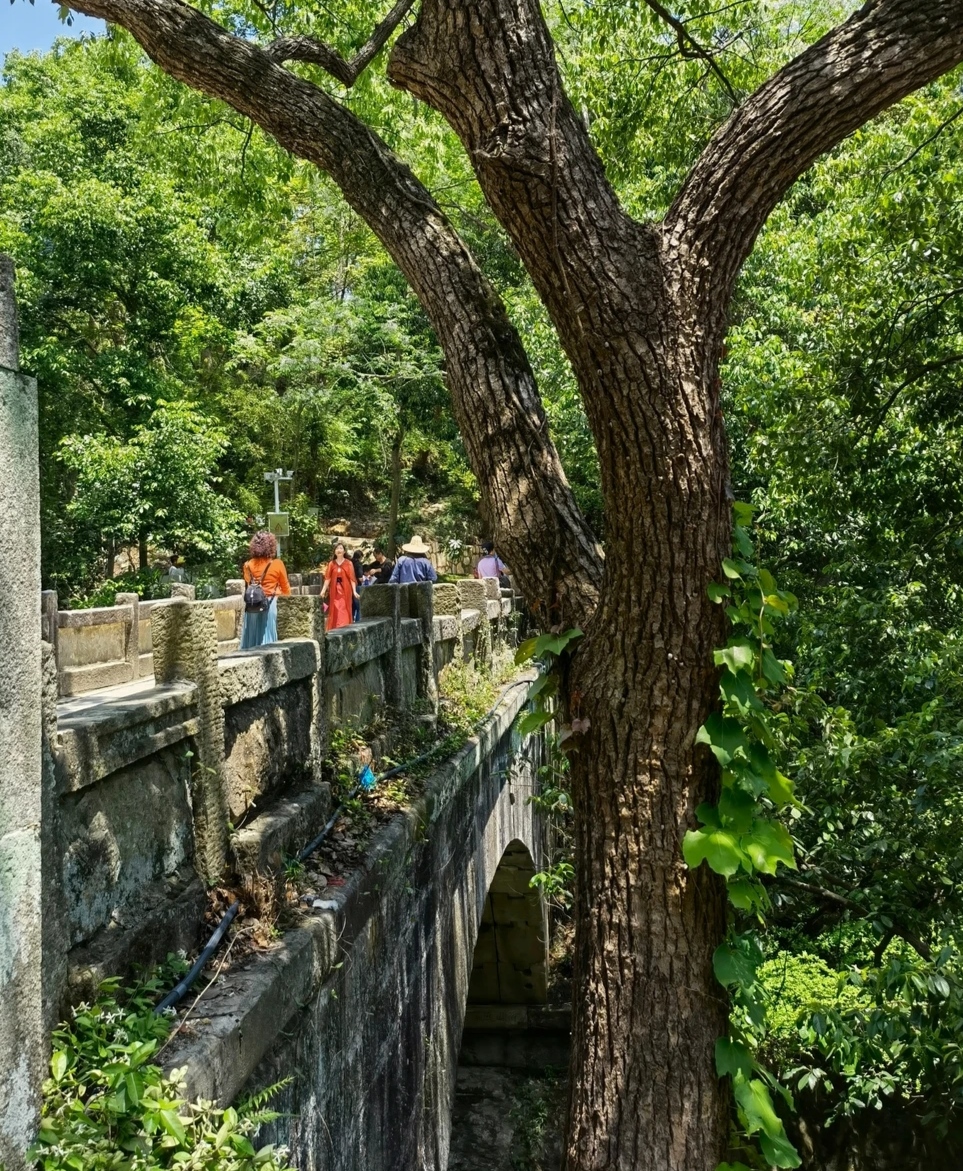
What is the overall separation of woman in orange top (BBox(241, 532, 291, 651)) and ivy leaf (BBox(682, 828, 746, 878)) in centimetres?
529

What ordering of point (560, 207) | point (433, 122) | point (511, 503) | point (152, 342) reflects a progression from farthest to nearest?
point (152, 342) → point (433, 122) → point (511, 503) → point (560, 207)

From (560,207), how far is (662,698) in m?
1.52

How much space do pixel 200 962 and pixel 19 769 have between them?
3.73 feet

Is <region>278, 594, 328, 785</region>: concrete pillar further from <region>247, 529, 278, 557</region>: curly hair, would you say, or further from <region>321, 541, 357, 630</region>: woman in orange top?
<region>321, 541, 357, 630</region>: woman in orange top

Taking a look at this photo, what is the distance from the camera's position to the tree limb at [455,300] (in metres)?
3.54

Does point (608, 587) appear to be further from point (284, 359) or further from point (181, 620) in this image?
point (284, 359)

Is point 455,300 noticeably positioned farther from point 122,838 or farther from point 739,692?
point 122,838

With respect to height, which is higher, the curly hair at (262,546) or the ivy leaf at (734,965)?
the curly hair at (262,546)

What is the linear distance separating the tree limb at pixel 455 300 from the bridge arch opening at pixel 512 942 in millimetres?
7916

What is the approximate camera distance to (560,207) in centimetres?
321

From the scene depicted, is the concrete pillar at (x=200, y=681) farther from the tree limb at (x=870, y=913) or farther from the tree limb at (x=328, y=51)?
the tree limb at (x=870, y=913)

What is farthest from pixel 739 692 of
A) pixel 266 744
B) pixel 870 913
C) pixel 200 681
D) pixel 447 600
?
pixel 447 600

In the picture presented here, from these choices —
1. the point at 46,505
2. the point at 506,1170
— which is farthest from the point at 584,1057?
the point at 46,505

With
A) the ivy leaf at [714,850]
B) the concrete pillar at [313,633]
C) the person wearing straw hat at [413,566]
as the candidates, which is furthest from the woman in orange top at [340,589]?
the ivy leaf at [714,850]
